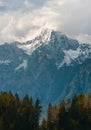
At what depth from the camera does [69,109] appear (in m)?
179

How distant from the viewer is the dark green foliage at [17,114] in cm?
17500

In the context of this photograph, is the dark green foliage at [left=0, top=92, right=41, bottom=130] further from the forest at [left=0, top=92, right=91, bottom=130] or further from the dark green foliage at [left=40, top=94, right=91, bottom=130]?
the dark green foliage at [left=40, top=94, right=91, bottom=130]

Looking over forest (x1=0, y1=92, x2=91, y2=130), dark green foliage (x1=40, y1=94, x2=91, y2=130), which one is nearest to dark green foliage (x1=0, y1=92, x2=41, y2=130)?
forest (x1=0, y1=92, x2=91, y2=130)

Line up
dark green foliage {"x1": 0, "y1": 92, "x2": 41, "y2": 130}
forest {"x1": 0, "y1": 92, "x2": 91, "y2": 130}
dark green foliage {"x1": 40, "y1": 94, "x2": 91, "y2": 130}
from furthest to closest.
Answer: dark green foliage {"x1": 0, "y1": 92, "x2": 41, "y2": 130} → forest {"x1": 0, "y1": 92, "x2": 91, "y2": 130} → dark green foliage {"x1": 40, "y1": 94, "x2": 91, "y2": 130}

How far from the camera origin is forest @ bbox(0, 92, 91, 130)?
174250 mm

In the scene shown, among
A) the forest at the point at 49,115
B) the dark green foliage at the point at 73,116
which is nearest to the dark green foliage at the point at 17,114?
the forest at the point at 49,115

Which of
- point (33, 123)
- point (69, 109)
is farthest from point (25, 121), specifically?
point (69, 109)

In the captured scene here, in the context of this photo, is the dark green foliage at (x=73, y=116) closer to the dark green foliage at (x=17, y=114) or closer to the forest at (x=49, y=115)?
the forest at (x=49, y=115)

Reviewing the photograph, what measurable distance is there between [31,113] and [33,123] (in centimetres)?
393

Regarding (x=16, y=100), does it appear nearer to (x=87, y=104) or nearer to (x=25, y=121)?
(x=25, y=121)

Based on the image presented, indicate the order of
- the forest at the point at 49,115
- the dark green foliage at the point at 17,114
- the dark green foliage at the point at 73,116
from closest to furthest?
the dark green foliage at the point at 73,116 → the forest at the point at 49,115 → the dark green foliage at the point at 17,114

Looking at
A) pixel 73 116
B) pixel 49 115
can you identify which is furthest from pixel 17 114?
pixel 73 116

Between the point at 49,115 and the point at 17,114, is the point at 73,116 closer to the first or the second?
the point at 49,115

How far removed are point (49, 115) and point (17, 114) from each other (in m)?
13.6
